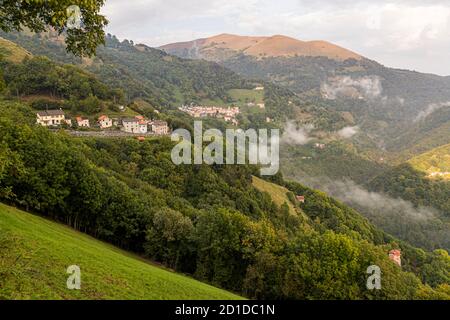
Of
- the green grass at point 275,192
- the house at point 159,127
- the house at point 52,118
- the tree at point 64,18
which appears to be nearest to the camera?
the tree at point 64,18

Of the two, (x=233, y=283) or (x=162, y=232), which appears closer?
(x=233, y=283)

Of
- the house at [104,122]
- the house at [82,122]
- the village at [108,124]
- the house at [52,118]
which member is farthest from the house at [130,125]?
the house at [52,118]

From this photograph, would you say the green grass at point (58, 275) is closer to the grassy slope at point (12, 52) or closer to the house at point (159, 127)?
the house at point (159, 127)

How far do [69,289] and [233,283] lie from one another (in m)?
23.0

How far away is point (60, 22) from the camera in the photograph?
9.84 metres

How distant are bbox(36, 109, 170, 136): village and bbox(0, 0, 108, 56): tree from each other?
253ft

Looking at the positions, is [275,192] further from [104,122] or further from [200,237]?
[200,237]

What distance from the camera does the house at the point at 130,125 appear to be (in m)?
99.1

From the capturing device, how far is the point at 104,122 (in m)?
97.6

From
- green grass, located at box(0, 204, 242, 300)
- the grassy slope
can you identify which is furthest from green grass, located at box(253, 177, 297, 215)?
the grassy slope

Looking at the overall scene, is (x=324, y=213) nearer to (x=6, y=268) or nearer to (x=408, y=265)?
(x=408, y=265)

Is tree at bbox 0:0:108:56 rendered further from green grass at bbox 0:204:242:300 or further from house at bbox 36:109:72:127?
house at bbox 36:109:72:127

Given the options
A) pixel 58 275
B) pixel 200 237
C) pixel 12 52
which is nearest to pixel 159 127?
pixel 200 237

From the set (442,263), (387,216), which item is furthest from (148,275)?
(387,216)
